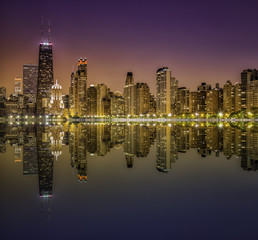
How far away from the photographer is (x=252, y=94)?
186 meters

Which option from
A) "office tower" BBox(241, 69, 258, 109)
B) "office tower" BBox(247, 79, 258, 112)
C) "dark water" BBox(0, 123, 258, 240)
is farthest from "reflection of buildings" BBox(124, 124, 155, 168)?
"office tower" BBox(241, 69, 258, 109)

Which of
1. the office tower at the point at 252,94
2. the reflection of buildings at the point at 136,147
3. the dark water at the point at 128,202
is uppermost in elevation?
the office tower at the point at 252,94

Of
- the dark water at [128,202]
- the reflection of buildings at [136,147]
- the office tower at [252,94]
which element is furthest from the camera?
the office tower at [252,94]

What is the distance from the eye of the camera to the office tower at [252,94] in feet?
602

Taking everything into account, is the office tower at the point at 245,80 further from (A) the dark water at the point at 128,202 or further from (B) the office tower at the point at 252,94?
(A) the dark water at the point at 128,202

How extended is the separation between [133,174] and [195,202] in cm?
444

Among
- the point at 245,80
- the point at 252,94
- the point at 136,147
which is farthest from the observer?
the point at 245,80

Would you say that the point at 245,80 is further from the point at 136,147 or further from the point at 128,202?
the point at 128,202

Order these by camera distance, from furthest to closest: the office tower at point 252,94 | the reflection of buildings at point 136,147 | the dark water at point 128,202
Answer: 1. the office tower at point 252,94
2. the reflection of buildings at point 136,147
3. the dark water at point 128,202

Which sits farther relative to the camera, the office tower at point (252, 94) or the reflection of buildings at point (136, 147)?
the office tower at point (252, 94)

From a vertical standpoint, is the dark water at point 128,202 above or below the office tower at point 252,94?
below

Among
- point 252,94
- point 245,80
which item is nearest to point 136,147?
Result: point 252,94

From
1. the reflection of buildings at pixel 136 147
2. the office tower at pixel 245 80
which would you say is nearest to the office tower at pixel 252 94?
the office tower at pixel 245 80

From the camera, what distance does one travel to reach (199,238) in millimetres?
5535
